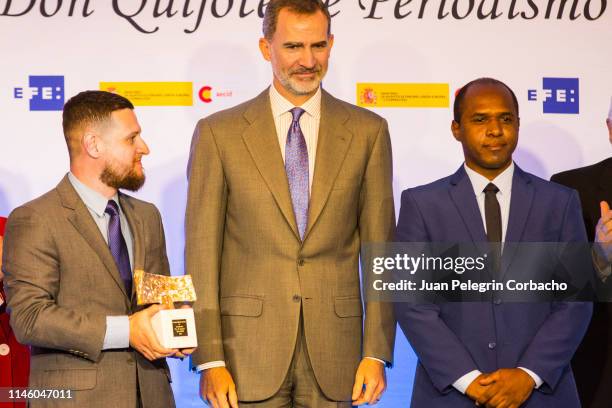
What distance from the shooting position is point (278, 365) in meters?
3.79

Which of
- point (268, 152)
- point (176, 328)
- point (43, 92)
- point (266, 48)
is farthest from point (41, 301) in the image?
point (43, 92)

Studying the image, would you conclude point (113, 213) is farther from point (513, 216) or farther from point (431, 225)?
point (513, 216)

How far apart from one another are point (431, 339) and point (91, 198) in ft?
4.80

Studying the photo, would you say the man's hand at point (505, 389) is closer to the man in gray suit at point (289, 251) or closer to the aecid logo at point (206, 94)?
the man in gray suit at point (289, 251)

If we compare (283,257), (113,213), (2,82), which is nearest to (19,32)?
(2,82)

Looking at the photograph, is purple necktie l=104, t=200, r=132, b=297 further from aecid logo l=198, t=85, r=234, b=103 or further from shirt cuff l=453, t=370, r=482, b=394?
aecid logo l=198, t=85, r=234, b=103

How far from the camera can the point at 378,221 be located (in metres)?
3.91

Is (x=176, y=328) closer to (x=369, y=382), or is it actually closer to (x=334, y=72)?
(x=369, y=382)

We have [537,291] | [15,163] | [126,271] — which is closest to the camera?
[126,271]

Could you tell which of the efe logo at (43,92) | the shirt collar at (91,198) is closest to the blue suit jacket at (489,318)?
the shirt collar at (91,198)

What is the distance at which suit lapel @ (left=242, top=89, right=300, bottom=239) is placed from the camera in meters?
3.84

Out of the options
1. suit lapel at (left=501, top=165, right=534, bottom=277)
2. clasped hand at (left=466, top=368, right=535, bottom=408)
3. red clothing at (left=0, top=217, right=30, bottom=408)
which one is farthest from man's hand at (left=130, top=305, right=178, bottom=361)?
suit lapel at (left=501, top=165, right=534, bottom=277)

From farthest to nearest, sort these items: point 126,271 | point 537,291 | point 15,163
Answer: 1. point 15,163
2. point 537,291
3. point 126,271

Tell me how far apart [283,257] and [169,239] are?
1.59 meters
